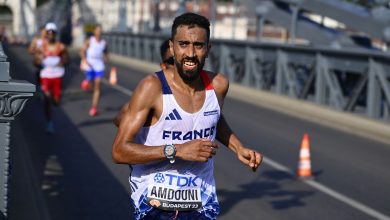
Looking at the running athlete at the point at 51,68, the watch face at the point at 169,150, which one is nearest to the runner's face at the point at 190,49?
the watch face at the point at 169,150

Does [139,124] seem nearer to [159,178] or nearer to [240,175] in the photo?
[159,178]

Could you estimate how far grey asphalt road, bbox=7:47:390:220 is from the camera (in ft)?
31.6

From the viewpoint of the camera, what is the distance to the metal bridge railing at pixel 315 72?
1900 cm

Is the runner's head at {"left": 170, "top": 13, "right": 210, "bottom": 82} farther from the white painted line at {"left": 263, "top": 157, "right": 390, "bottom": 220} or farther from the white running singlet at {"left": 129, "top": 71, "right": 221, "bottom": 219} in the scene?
the white painted line at {"left": 263, "top": 157, "right": 390, "bottom": 220}

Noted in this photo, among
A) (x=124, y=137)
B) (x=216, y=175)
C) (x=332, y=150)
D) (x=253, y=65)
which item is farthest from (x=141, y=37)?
(x=124, y=137)

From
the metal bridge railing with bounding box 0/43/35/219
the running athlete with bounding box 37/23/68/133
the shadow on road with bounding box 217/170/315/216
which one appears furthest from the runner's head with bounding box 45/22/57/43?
the metal bridge railing with bounding box 0/43/35/219

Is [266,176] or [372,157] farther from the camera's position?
[372,157]

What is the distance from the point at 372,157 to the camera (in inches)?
582

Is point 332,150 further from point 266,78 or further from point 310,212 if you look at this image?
point 266,78

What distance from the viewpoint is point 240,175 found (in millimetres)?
12266

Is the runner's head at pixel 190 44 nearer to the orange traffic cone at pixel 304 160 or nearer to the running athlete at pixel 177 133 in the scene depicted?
the running athlete at pixel 177 133

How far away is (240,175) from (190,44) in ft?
24.7

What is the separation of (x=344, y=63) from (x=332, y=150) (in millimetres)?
5665

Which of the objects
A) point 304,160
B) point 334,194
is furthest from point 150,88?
point 304,160
